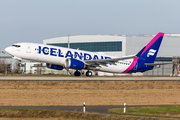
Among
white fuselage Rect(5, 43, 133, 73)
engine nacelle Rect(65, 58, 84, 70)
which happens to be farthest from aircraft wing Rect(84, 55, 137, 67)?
engine nacelle Rect(65, 58, 84, 70)

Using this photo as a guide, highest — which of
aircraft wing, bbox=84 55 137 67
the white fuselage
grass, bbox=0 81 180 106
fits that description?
the white fuselage

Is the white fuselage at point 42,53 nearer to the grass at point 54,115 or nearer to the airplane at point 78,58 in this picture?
the airplane at point 78,58

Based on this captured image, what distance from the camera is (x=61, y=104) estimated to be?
90.0ft

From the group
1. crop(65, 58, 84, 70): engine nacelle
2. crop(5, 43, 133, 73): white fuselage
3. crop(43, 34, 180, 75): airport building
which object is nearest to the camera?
crop(5, 43, 133, 73): white fuselage

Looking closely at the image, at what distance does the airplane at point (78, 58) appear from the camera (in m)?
41.7

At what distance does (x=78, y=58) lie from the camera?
44.5 m

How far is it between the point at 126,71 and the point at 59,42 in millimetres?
53830

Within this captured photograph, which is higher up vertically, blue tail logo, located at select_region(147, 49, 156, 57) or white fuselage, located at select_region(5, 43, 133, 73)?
blue tail logo, located at select_region(147, 49, 156, 57)

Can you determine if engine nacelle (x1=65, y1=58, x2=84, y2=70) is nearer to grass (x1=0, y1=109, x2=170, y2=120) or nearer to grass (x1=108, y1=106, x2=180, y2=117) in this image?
grass (x1=108, y1=106, x2=180, y2=117)

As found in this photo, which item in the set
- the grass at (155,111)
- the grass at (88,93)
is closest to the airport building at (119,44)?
the grass at (88,93)

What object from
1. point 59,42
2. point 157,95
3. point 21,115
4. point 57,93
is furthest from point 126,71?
point 59,42

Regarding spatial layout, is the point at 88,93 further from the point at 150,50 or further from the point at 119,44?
the point at 119,44

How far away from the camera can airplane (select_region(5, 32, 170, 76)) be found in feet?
137

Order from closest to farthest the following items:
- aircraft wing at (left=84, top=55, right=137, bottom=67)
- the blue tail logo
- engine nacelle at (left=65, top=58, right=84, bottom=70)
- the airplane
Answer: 1. the airplane
2. engine nacelle at (left=65, top=58, right=84, bottom=70)
3. aircraft wing at (left=84, top=55, right=137, bottom=67)
4. the blue tail logo
